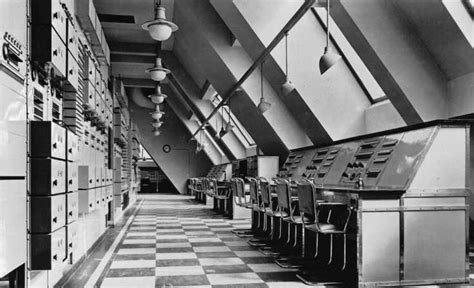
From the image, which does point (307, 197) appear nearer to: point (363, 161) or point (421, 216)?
point (421, 216)

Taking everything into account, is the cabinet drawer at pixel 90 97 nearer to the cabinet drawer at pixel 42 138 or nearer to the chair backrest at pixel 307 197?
the cabinet drawer at pixel 42 138

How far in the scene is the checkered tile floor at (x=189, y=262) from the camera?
411cm

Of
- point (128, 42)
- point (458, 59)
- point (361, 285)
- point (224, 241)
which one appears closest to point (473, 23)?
point (458, 59)

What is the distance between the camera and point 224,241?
6574 millimetres

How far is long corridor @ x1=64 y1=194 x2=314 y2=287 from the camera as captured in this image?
4.11 m

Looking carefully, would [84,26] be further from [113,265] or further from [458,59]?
[458,59]

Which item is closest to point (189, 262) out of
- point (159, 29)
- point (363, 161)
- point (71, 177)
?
point (71, 177)

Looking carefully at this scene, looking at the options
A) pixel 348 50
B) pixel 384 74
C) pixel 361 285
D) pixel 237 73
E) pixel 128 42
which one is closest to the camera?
pixel 361 285

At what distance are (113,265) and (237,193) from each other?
348 cm

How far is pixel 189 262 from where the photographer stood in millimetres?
4996

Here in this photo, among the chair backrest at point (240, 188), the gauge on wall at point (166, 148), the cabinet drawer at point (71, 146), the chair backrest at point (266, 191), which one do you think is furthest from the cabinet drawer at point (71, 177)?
the gauge on wall at point (166, 148)

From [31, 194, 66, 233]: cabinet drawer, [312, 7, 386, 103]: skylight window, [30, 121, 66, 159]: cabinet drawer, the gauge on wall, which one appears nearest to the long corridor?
[31, 194, 66, 233]: cabinet drawer

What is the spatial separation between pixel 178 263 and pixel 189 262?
0.12 metres

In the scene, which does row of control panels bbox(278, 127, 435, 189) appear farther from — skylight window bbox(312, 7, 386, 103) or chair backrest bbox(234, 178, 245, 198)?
skylight window bbox(312, 7, 386, 103)
